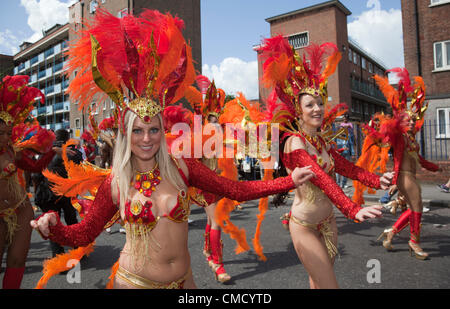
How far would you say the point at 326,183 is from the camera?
228 cm

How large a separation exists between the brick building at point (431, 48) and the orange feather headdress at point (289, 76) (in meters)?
13.0

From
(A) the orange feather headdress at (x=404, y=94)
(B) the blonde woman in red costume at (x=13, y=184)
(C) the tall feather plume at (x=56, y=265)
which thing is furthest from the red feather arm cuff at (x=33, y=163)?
(A) the orange feather headdress at (x=404, y=94)

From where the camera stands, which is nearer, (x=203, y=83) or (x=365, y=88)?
(x=203, y=83)

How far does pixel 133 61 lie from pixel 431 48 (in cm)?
1685

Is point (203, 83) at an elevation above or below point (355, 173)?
above

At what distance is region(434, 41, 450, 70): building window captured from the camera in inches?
559

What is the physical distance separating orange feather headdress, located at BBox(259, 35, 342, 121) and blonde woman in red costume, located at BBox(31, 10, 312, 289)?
1141mm

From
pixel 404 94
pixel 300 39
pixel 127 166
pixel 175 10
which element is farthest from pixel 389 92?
pixel 175 10

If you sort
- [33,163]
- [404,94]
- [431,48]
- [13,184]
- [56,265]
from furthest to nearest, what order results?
[431,48]
[404,94]
[33,163]
[13,184]
[56,265]

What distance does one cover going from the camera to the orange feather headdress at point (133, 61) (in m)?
1.90

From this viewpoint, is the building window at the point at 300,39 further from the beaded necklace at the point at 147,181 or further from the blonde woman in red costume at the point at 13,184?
the beaded necklace at the point at 147,181

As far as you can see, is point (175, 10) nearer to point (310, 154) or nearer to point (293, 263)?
point (293, 263)

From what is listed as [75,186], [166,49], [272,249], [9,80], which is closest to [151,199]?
[75,186]
